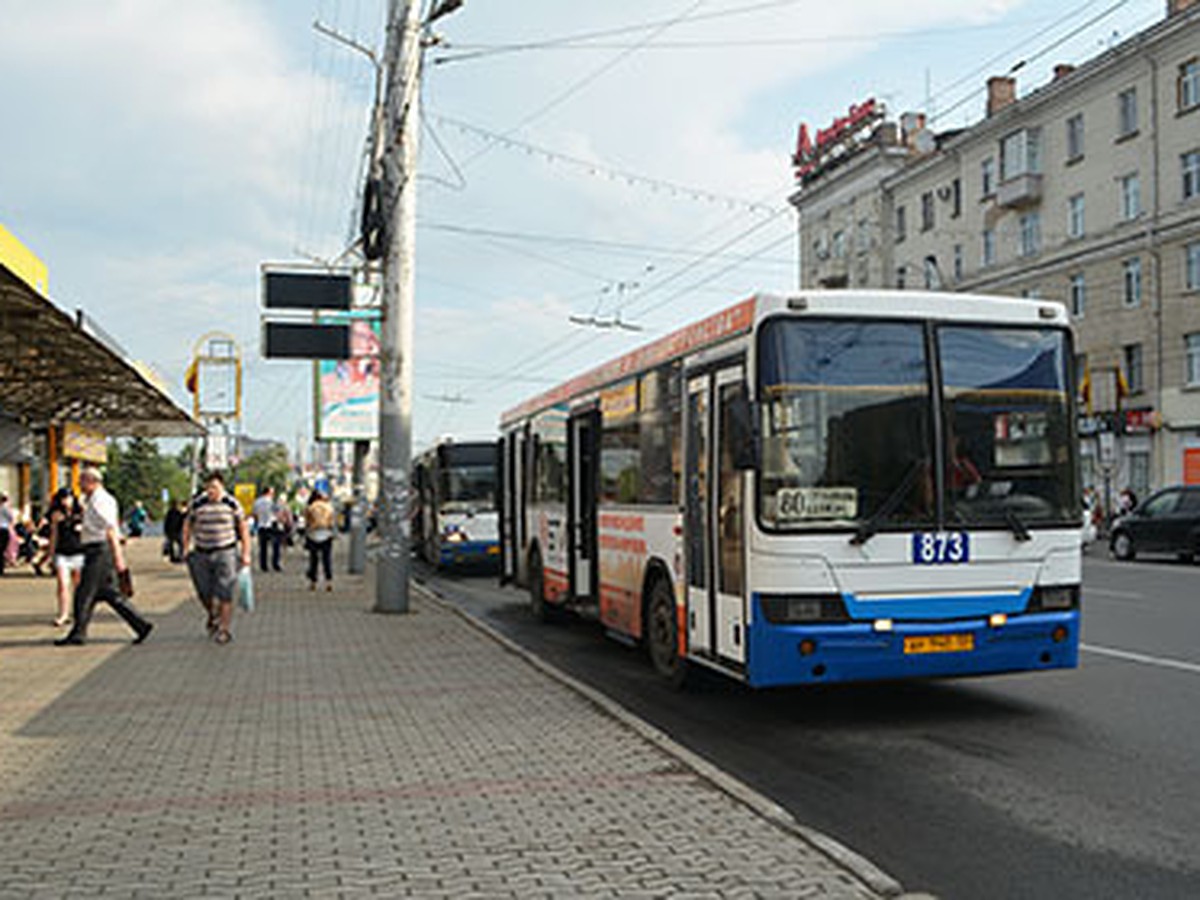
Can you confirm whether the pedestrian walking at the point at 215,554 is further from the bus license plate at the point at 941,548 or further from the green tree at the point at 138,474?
the green tree at the point at 138,474

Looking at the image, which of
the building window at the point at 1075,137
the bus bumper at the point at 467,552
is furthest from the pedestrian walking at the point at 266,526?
the building window at the point at 1075,137

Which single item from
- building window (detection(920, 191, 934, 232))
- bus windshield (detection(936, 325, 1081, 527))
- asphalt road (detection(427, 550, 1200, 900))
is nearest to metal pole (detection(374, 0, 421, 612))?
asphalt road (detection(427, 550, 1200, 900))

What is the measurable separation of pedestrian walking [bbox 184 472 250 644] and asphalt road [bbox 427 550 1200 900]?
3.63 metres

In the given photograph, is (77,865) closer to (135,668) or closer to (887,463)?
(887,463)

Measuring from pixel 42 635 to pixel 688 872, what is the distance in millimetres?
10833

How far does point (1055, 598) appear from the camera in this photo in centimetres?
845

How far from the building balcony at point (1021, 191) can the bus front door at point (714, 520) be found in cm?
3951

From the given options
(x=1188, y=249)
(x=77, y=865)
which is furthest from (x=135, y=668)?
(x=1188, y=249)

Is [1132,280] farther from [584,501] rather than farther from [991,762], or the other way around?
[991,762]

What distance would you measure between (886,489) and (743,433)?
987 millimetres

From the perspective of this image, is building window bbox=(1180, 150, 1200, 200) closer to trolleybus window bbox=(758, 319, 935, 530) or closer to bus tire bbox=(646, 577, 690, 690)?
bus tire bbox=(646, 577, 690, 690)

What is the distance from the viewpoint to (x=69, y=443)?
3441 centimetres

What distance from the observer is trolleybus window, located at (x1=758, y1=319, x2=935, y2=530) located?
7.96m

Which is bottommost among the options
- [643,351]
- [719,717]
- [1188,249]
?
[719,717]
